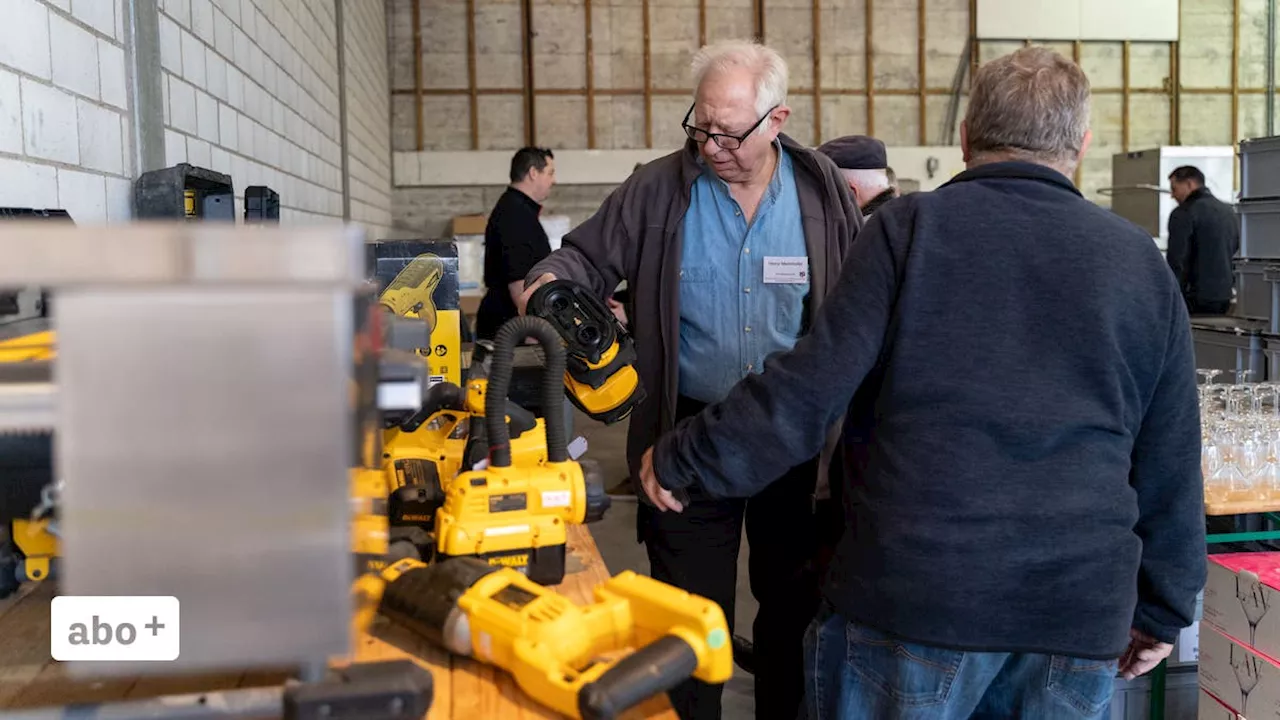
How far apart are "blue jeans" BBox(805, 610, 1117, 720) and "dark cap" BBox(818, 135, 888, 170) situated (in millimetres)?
2123

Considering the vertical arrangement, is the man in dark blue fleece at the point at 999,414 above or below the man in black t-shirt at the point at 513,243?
below

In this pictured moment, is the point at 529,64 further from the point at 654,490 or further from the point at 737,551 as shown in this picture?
the point at 654,490

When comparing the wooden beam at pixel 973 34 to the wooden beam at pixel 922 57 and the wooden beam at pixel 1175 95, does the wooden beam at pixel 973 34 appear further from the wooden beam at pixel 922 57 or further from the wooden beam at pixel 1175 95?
the wooden beam at pixel 1175 95

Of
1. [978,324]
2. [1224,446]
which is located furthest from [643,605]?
[1224,446]

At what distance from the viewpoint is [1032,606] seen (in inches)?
56.0

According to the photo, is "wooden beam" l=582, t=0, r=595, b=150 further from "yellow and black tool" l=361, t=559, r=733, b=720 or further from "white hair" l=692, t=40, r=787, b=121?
"yellow and black tool" l=361, t=559, r=733, b=720

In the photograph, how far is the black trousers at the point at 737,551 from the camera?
2217 mm

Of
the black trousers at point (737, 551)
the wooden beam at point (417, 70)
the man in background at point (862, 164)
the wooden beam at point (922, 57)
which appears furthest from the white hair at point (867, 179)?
the wooden beam at point (922, 57)

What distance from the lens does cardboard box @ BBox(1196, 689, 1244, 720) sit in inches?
95.5

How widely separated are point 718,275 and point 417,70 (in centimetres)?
904

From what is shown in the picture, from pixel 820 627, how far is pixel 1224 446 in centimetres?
147

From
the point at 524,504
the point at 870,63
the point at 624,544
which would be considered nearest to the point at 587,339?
the point at 524,504

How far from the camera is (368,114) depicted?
302 inches

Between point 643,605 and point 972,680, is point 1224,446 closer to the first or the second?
point 972,680
